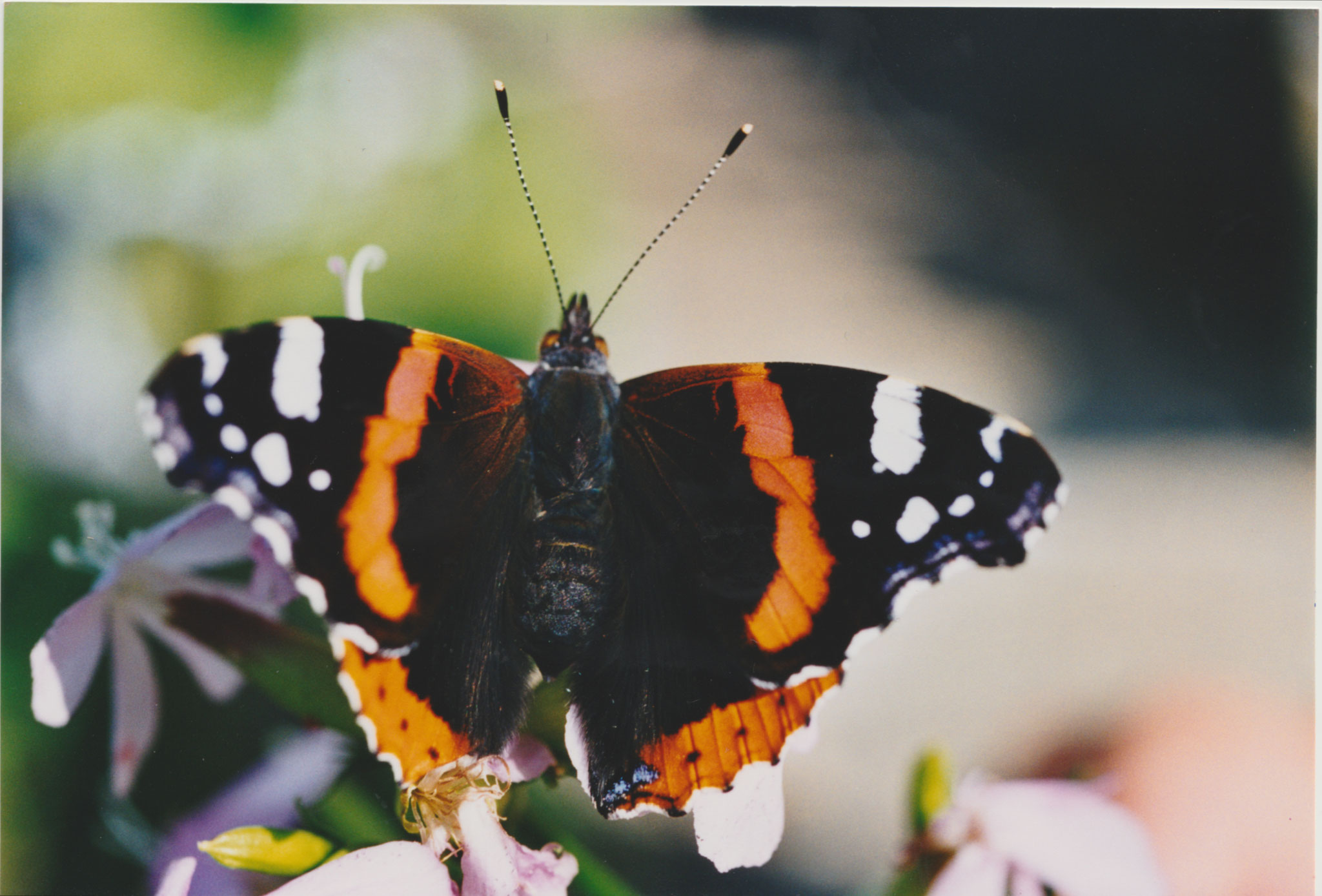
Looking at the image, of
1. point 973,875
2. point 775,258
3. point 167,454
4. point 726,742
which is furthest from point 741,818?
point 775,258

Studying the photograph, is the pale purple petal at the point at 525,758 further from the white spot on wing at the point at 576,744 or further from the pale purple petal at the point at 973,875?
the pale purple petal at the point at 973,875

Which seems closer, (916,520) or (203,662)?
(916,520)

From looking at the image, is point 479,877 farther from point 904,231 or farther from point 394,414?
point 904,231

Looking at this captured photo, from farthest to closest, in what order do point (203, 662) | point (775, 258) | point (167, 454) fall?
1. point (775, 258)
2. point (203, 662)
3. point (167, 454)

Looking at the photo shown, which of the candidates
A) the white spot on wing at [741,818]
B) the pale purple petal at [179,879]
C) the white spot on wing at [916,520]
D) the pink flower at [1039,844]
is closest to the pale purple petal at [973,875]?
the pink flower at [1039,844]

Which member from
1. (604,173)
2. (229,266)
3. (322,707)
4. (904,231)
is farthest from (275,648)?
(904,231)

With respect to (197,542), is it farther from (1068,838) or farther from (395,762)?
(1068,838)

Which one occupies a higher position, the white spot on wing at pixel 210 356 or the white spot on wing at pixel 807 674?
the white spot on wing at pixel 210 356
